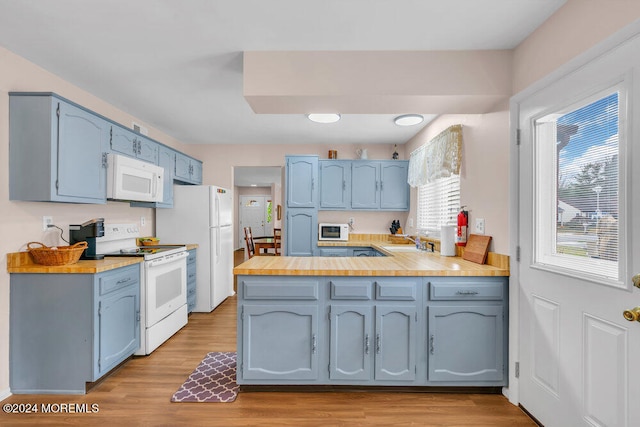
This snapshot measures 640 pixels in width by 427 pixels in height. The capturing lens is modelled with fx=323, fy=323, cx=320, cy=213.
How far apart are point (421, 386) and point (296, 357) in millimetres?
907

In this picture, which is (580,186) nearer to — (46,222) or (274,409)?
(274,409)

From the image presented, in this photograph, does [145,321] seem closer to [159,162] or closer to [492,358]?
[159,162]

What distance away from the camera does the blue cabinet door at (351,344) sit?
2.21m

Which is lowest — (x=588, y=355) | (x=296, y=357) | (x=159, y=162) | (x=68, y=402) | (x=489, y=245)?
(x=68, y=402)

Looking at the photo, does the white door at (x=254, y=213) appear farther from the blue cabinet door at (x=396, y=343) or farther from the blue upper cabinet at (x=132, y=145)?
the blue cabinet door at (x=396, y=343)

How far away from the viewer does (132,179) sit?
312 centimetres

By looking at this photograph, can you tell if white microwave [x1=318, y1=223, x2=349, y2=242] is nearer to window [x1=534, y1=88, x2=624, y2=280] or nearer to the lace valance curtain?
the lace valance curtain

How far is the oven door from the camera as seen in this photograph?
295cm

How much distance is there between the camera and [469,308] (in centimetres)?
222

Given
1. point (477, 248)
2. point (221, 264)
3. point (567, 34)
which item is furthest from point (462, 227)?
point (221, 264)

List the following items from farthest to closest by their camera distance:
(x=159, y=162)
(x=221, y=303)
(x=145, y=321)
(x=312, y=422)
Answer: (x=221, y=303), (x=159, y=162), (x=145, y=321), (x=312, y=422)

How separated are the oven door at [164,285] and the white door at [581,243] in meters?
2.97

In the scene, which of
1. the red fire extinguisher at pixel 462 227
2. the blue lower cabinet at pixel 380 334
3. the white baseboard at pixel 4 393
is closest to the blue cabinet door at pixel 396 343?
the blue lower cabinet at pixel 380 334

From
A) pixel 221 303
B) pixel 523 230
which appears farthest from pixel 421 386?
pixel 221 303
